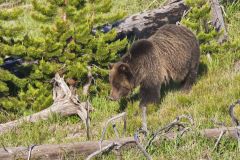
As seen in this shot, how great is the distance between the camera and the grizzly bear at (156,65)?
813cm

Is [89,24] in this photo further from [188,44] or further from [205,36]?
[205,36]

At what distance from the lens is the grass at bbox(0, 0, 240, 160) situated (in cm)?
533

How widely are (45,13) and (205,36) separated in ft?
10.6

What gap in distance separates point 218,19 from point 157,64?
2.75 meters

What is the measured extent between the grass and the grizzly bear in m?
0.25

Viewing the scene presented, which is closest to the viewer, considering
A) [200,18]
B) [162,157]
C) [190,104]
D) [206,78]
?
[162,157]

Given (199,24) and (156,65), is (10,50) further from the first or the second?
(199,24)

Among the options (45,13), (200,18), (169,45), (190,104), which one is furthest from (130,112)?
(200,18)

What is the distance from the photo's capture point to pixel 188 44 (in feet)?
29.3

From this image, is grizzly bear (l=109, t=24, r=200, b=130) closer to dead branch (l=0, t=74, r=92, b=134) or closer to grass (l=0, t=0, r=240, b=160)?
grass (l=0, t=0, r=240, b=160)

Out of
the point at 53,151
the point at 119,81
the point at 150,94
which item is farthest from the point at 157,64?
the point at 53,151

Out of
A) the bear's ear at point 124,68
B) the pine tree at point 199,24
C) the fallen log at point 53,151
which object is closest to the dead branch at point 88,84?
the bear's ear at point 124,68

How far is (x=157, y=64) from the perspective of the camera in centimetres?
833

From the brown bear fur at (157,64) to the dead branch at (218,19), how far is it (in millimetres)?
1445
